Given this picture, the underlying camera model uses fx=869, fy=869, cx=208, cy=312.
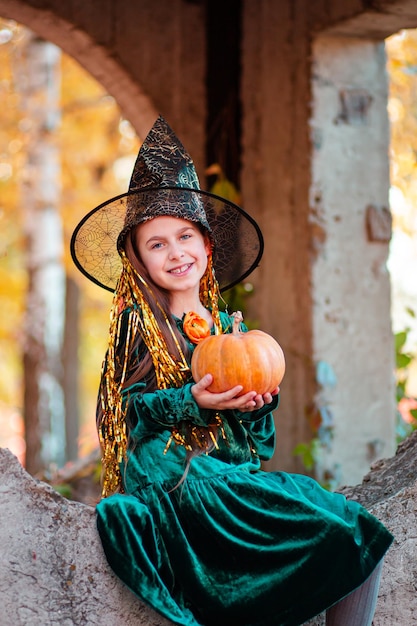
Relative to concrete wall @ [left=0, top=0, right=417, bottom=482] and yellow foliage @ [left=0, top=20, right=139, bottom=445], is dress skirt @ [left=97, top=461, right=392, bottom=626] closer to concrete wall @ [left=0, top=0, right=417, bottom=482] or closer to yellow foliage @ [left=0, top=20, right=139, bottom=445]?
concrete wall @ [left=0, top=0, right=417, bottom=482]

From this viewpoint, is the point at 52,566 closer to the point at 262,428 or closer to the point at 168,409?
the point at 168,409

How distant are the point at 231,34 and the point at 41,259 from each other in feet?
11.3

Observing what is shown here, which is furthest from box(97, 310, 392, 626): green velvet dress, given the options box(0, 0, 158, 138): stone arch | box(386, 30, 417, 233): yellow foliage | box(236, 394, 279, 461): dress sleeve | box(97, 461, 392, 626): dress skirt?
box(386, 30, 417, 233): yellow foliage

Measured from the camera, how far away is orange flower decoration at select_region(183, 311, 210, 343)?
283 centimetres

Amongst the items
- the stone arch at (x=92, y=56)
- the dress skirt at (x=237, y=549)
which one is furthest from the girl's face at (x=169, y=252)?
the stone arch at (x=92, y=56)

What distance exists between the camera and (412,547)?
281 cm

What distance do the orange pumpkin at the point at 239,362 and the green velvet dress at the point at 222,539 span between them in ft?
0.32

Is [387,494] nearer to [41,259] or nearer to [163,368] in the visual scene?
[163,368]

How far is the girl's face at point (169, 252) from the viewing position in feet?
9.33

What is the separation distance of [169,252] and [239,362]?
51cm

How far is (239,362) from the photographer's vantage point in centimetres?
253

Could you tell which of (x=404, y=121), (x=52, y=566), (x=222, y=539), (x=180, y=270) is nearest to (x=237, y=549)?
(x=222, y=539)

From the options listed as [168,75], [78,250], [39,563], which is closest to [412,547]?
[39,563]

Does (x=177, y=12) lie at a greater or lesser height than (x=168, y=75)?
greater
